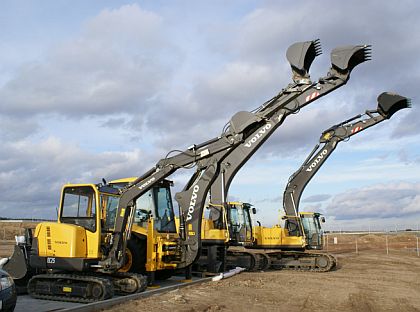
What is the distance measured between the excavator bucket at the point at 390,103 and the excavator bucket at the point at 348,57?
7.14 m

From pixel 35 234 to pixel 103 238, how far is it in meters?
1.71

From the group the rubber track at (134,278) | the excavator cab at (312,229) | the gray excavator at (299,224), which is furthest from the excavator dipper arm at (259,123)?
the excavator cab at (312,229)

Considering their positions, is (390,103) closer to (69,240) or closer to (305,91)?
(305,91)

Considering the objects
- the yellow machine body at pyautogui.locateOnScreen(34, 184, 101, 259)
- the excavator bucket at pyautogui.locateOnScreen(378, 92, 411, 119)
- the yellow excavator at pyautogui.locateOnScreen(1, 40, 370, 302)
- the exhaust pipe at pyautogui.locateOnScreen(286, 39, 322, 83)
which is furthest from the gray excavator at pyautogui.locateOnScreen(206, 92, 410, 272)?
the yellow machine body at pyautogui.locateOnScreen(34, 184, 101, 259)

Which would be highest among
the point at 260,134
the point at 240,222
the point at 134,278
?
the point at 260,134

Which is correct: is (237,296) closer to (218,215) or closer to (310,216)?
(218,215)

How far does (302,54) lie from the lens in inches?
607

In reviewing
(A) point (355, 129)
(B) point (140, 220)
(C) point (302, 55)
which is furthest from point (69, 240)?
(A) point (355, 129)

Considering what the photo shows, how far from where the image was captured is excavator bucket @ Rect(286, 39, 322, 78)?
15.4 meters

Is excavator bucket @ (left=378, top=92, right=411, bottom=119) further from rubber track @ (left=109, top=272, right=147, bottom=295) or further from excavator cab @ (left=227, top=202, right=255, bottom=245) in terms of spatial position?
rubber track @ (left=109, top=272, right=147, bottom=295)

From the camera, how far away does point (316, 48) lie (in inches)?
612

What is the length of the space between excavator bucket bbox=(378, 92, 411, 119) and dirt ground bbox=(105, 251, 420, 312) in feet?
25.1

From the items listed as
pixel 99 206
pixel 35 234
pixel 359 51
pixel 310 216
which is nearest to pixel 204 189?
pixel 99 206

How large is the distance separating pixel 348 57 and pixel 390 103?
774 cm
